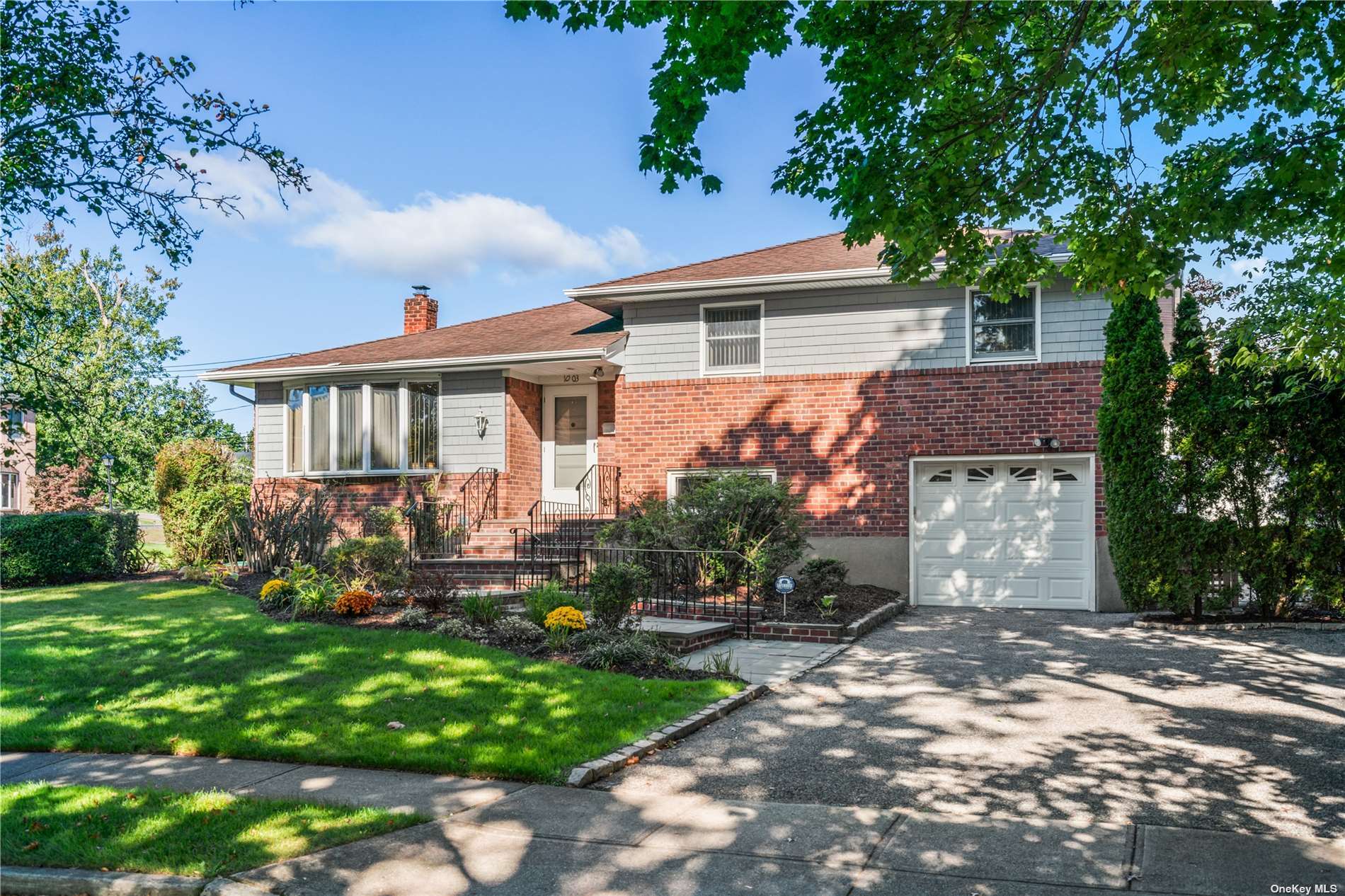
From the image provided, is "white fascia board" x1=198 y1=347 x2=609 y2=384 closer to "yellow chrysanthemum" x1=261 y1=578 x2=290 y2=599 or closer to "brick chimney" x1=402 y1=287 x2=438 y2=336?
"brick chimney" x1=402 y1=287 x2=438 y2=336

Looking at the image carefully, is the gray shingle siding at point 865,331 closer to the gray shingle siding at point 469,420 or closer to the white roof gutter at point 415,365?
the white roof gutter at point 415,365

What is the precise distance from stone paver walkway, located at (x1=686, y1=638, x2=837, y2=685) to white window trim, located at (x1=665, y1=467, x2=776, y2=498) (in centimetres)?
434

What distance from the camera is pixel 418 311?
70.7 feet

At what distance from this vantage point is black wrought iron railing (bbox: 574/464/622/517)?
52.5 feet

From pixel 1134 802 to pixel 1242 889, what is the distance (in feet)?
4.02

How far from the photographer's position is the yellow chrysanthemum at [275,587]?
11422 millimetres

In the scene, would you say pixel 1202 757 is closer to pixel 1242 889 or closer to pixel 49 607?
pixel 1242 889

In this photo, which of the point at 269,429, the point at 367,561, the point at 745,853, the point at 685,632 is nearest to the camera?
the point at 745,853

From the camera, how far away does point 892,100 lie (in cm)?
687

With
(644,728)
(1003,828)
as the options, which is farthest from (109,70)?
(1003,828)

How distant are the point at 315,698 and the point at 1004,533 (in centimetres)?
1068

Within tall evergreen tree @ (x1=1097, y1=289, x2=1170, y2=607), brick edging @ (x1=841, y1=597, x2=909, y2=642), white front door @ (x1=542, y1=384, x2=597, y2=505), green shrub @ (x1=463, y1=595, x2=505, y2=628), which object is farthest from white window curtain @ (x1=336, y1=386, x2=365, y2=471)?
tall evergreen tree @ (x1=1097, y1=289, x2=1170, y2=607)

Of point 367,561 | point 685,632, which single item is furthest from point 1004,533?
point 367,561

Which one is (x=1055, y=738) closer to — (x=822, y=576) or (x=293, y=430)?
(x=822, y=576)
